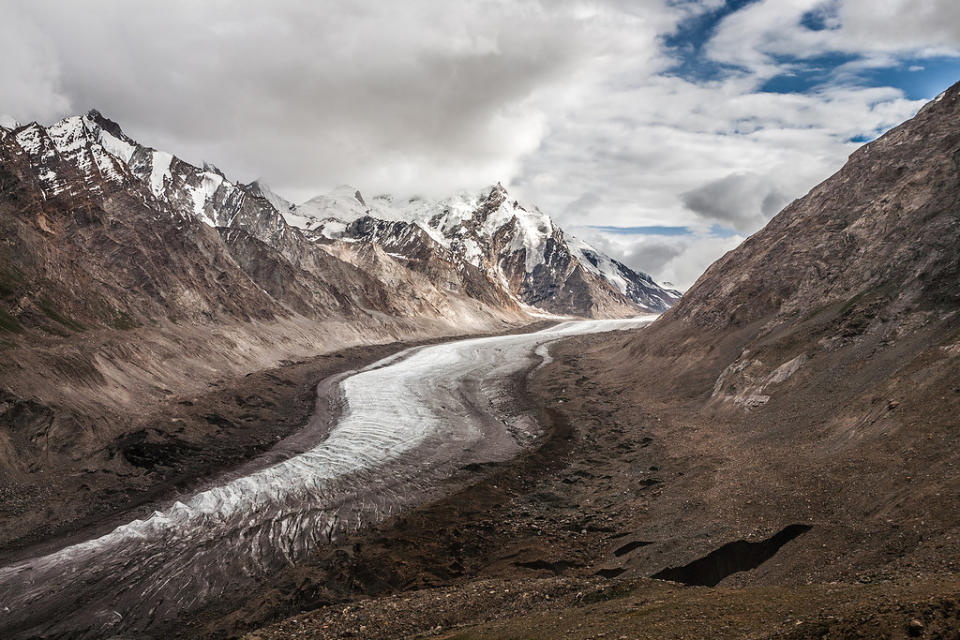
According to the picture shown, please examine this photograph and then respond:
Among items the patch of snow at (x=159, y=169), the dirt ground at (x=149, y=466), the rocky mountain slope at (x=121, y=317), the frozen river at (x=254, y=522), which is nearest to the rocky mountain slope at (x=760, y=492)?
the frozen river at (x=254, y=522)

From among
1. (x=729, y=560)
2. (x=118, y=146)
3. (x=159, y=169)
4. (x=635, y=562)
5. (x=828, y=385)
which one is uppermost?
(x=118, y=146)

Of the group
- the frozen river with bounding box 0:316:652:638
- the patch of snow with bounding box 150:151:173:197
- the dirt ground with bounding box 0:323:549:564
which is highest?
the patch of snow with bounding box 150:151:173:197

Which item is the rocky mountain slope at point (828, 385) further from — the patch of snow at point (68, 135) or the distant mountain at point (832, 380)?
the patch of snow at point (68, 135)

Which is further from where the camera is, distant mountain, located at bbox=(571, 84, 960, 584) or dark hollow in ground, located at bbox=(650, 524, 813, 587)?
dark hollow in ground, located at bbox=(650, 524, 813, 587)

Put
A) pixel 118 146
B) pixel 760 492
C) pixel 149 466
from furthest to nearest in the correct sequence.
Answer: pixel 118 146
pixel 149 466
pixel 760 492

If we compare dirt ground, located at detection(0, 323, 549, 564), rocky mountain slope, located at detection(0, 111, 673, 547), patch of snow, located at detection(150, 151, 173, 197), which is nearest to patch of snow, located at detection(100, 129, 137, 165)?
patch of snow, located at detection(150, 151, 173, 197)

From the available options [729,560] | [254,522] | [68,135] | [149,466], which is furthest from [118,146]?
[729,560]

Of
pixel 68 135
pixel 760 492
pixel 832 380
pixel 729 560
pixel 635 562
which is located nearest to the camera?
pixel 729 560

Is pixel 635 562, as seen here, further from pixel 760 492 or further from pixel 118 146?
pixel 118 146

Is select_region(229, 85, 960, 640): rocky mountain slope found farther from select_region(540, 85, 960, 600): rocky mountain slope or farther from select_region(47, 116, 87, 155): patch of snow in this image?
select_region(47, 116, 87, 155): patch of snow

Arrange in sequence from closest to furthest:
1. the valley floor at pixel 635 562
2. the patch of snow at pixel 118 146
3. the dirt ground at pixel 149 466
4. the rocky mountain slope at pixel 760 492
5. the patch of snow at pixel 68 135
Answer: the valley floor at pixel 635 562, the rocky mountain slope at pixel 760 492, the dirt ground at pixel 149 466, the patch of snow at pixel 68 135, the patch of snow at pixel 118 146

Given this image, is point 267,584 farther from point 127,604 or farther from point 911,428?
point 911,428

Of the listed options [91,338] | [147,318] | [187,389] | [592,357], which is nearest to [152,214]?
[147,318]
